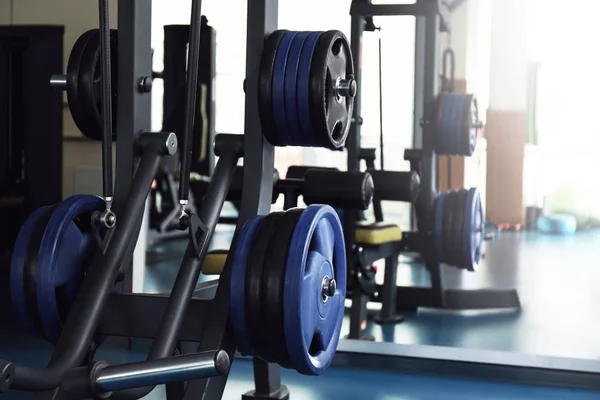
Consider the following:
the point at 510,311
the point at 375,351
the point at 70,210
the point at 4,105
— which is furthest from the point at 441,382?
the point at 4,105

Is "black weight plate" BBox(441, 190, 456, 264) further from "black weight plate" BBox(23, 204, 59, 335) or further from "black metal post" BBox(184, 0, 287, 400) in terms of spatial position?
"black weight plate" BBox(23, 204, 59, 335)

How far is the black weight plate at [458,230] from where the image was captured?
3834 millimetres

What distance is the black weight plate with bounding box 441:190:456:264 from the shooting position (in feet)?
12.9

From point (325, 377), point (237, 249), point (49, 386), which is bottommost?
point (325, 377)

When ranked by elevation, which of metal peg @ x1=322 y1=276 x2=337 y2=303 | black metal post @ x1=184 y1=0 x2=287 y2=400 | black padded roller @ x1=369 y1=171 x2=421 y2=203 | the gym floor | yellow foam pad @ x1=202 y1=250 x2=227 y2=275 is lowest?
the gym floor

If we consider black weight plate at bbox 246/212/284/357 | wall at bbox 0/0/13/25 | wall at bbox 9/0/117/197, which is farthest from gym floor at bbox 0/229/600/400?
wall at bbox 0/0/13/25

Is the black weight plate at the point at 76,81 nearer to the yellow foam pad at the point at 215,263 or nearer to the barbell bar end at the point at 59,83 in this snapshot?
the barbell bar end at the point at 59,83

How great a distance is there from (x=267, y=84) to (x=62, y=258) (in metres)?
0.65

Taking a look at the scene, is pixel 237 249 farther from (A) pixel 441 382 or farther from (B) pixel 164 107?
(B) pixel 164 107

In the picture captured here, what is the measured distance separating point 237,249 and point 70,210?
0.40 meters

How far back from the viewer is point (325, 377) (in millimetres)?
3158

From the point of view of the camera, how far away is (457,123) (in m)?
3.90

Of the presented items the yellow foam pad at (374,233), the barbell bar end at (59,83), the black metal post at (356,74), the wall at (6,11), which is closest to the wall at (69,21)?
the wall at (6,11)

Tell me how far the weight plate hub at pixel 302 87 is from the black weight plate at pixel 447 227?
1.69 metres
